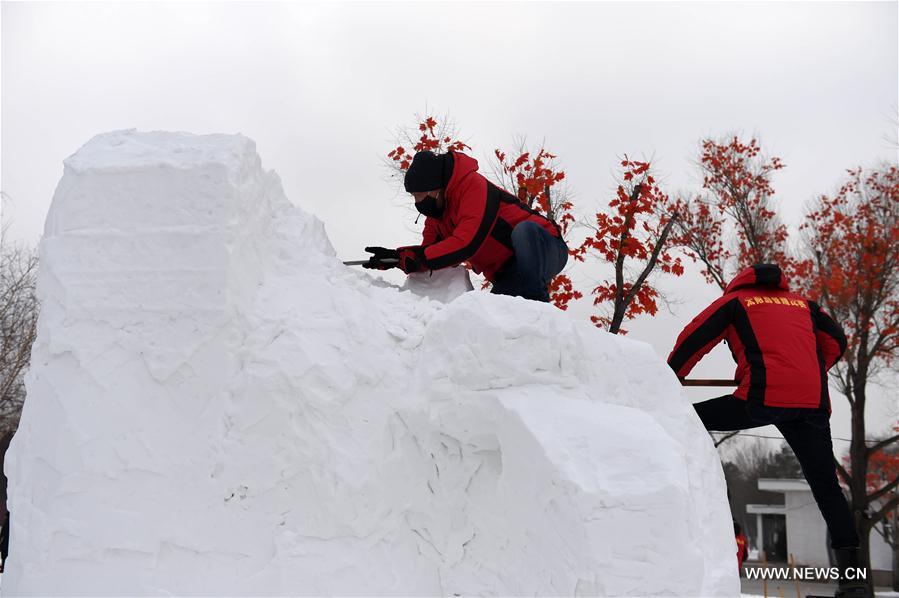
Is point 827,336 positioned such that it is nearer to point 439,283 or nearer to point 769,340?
point 769,340

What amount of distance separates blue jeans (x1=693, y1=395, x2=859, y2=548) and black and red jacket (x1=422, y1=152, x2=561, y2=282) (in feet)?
4.48

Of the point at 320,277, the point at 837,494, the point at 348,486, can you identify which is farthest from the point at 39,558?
the point at 837,494

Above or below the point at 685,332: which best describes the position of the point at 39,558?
below

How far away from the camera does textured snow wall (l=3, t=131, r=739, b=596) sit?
264 centimetres

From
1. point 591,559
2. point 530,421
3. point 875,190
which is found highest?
point 875,190

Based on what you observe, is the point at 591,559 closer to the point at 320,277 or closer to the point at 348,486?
the point at 348,486

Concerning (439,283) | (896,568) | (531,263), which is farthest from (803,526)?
(439,283)

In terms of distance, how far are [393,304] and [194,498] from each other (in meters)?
1.19

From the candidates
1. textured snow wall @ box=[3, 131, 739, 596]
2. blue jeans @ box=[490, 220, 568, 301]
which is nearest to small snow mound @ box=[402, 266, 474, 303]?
blue jeans @ box=[490, 220, 568, 301]

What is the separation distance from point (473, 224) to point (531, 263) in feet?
1.26

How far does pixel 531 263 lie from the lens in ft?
13.0

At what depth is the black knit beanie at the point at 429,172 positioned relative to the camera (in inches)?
158

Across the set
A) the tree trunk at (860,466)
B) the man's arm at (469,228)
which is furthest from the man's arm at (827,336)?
the tree trunk at (860,466)

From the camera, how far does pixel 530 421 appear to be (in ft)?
8.55
